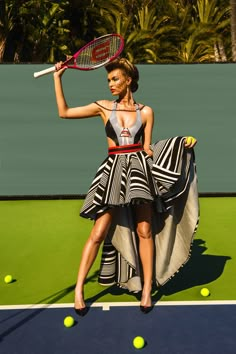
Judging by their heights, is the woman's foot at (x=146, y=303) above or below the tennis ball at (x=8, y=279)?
above

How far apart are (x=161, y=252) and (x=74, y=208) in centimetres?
442

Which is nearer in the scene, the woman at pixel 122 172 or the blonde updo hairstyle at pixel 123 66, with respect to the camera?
the woman at pixel 122 172

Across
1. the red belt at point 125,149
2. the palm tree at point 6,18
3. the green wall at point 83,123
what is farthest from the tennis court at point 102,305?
the palm tree at point 6,18

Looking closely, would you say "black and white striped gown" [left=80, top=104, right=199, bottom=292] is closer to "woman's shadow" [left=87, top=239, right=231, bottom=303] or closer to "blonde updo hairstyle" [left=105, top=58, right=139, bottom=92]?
"woman's shadow" [left=87, top=239, right=231, bottom=303]

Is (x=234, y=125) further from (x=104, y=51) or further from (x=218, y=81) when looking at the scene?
(x=104, y=51)

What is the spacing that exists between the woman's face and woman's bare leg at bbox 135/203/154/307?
112 cm

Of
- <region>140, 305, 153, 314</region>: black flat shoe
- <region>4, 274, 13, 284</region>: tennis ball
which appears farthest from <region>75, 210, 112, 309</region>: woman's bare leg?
<region>4, 274, 13, 284</region>: tennis ball

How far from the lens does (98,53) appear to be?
4.59m

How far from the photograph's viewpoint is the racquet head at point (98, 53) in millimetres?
4496

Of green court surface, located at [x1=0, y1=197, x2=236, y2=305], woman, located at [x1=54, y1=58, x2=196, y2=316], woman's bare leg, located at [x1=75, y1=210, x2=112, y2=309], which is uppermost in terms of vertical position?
woman, located at [x1=54, y1=58, x2=196, y2=316]

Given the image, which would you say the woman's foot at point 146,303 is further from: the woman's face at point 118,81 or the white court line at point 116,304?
the woman's face at point 118,81

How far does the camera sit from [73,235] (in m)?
7.12

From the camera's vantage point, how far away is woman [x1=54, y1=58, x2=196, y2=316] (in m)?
4.29

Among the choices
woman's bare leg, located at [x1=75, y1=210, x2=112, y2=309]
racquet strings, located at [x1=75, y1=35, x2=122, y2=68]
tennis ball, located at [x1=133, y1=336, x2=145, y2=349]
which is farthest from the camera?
racquet strings, located at [x1=75, y1=35, x2=122, y2=68]
